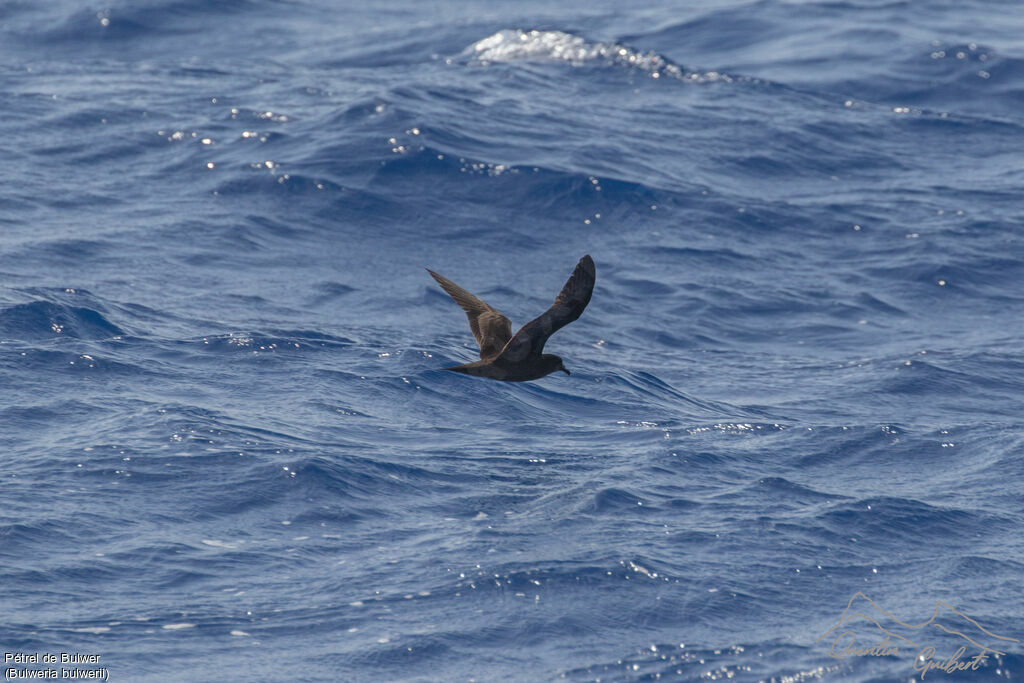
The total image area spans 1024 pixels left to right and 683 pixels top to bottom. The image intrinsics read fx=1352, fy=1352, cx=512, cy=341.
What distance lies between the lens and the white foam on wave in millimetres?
28359

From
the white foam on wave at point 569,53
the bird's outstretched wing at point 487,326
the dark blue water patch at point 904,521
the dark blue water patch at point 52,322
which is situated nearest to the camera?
the bird's outstretched wing at point 487,326

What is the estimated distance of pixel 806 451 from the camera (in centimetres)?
1478

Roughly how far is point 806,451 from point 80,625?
7854 mm

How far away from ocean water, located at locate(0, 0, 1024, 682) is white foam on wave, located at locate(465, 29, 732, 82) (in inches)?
4.9

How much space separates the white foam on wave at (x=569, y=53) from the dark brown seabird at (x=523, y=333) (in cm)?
1693

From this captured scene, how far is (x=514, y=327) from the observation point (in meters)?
17.2

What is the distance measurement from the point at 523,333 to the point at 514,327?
5720 millimetres

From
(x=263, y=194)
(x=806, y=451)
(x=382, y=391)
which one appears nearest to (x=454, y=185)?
(x=263, y=194)

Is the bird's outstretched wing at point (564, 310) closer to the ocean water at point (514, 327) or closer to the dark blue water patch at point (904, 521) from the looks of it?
the ocean water at point (514, 327)

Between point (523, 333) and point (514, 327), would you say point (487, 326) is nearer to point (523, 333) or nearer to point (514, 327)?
point (523, 333)

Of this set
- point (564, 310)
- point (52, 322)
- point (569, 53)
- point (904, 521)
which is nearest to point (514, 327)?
point (52, 322)

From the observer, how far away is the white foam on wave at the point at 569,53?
28359 mm

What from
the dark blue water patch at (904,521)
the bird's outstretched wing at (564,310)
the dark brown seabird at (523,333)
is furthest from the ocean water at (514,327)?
the bird's outstretched wing at (564,310)

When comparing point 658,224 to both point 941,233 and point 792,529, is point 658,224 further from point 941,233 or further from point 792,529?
point 792,529
